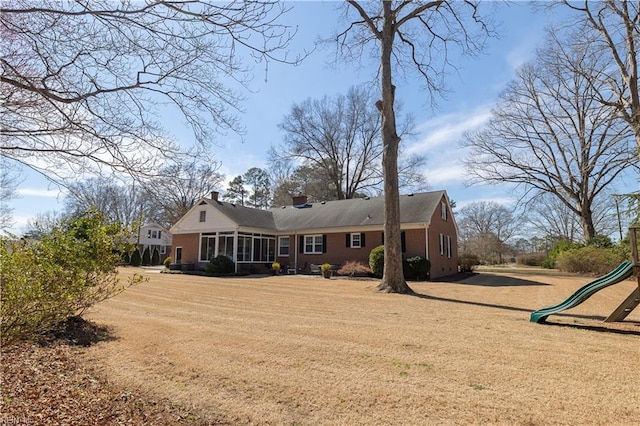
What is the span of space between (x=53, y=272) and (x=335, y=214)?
20.6 m

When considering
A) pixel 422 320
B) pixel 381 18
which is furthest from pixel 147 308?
pixel 381 18

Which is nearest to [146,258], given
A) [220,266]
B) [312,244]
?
[220,266]

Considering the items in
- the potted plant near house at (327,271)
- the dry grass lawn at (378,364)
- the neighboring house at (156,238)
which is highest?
the neighboring house at (156,238)

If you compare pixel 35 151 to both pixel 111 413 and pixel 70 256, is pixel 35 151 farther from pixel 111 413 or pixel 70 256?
pixel 111 413

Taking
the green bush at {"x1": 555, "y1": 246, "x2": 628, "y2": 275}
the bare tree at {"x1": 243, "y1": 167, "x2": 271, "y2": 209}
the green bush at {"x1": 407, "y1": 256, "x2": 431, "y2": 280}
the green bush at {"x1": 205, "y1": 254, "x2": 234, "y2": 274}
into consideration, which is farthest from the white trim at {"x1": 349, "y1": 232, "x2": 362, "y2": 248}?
the bare tree at {"x1": 243, "y1": 167, "x2": 271, "y2": 209}

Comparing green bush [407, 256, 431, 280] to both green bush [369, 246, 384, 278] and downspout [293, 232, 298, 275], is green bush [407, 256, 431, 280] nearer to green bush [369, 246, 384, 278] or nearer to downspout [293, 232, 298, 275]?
green bush [369, 246, 384, 278]

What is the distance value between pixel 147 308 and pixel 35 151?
614 cm

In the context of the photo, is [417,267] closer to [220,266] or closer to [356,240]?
[356,240]

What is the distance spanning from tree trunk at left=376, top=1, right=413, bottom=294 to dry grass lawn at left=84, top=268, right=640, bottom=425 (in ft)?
14.0

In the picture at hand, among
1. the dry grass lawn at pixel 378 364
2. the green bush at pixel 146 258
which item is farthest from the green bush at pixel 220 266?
the green bush at pixel 146 258

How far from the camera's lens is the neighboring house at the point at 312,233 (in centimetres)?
2078

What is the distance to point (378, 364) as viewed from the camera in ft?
15.4

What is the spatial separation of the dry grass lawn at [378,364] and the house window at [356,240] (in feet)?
43.8

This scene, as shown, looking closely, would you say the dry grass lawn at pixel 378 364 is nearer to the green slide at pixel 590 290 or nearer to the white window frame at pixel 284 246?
the green slide at pixel 590 290
